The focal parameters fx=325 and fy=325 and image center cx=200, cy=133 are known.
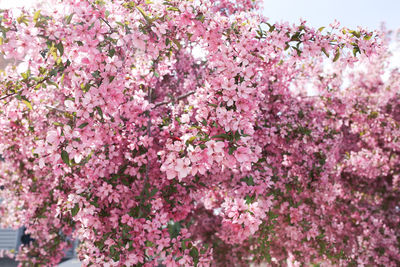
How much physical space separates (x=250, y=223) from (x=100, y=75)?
6.86ft

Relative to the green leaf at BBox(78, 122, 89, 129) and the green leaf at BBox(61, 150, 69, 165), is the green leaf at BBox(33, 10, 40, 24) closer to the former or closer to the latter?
the green leaf at BBox(78, 122, 89, 129)

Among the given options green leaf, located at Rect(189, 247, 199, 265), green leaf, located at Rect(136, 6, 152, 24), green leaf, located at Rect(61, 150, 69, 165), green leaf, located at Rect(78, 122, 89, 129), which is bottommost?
green leaf, located at Rect(189, 247, 199, 265)

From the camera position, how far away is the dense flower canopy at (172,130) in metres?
2.98

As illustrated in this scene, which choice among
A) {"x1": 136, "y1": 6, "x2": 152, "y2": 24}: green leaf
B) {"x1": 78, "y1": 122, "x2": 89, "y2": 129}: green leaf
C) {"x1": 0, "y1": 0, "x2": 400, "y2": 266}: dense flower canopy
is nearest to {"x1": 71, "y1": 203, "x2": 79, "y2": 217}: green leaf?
{"x1": 0, "y1": 0, "x2": 400, "y2": 266}: dense flower canopy

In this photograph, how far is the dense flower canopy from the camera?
2984mm

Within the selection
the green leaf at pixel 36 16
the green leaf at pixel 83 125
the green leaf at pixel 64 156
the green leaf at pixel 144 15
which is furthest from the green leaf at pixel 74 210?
the green leaf at pixel 144 15

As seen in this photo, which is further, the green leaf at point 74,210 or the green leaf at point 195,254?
the green leaf at point 74,210

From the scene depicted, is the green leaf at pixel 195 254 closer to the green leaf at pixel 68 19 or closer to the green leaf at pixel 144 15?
the green leaf at pixel 144 15

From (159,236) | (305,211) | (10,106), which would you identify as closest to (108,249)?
(159,236)

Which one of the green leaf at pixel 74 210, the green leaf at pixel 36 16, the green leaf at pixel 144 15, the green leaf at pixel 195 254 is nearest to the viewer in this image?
the green leaf at pixel 36 16

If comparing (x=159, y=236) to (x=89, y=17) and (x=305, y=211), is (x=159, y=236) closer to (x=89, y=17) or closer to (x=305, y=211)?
(x=89, y=17)

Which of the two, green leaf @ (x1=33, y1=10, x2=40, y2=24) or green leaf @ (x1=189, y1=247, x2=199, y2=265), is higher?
green leaf @ (x1=33, y1=10, x2=40, y2=24)

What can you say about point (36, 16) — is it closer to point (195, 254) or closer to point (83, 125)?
point (83, 125)

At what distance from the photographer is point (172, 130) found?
4.43 m
